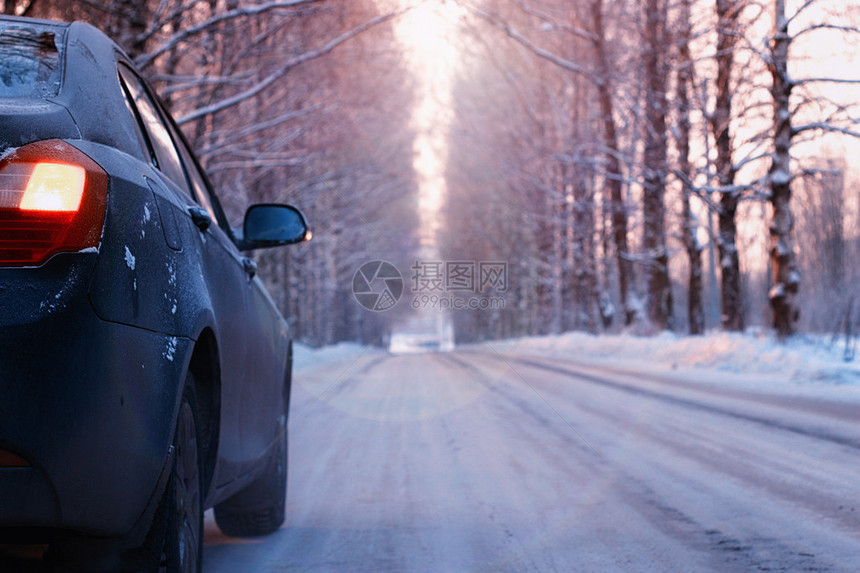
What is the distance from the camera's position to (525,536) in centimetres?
383

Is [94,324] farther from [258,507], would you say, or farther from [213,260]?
[258,507]

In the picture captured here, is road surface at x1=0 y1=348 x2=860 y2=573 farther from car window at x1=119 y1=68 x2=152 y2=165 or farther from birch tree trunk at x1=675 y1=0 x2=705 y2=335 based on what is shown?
birch tree trunk at x1=675 y1=0 x2=705 y2=335

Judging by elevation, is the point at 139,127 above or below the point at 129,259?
above

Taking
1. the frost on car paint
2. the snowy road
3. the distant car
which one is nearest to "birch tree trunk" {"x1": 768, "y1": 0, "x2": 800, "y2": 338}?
the snowy road

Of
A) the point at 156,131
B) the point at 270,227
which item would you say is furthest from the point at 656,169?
the point at 156,131

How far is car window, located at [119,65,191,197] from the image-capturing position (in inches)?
109

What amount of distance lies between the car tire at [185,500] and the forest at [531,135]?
339 inches

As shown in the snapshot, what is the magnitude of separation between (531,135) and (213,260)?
2981cm

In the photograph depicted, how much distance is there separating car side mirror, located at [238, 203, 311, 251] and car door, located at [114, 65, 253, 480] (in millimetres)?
296

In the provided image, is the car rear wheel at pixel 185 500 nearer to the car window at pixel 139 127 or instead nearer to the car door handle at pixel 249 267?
the car window at pixel 139 127

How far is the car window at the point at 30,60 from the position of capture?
2.21m

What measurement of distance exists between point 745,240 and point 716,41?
911 cm

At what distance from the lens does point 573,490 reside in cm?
480

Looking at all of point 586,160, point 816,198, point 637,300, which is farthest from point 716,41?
point 816,198
